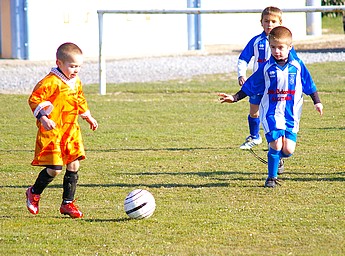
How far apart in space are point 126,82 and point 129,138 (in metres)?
7.95

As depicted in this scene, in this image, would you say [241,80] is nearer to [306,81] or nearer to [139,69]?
[306,81]

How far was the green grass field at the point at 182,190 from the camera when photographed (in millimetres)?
6051

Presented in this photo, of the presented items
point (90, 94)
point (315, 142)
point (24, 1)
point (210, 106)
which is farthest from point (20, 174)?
point (24, 1)

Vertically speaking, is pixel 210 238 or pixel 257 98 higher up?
pixel 257 98

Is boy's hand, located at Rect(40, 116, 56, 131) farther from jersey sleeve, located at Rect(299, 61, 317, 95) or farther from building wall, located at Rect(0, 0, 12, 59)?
building wall, located at Rect(0, 0, 12, 59)

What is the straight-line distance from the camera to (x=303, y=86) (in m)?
8.10

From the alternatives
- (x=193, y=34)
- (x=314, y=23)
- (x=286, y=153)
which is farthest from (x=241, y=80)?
(x=314, y=23)

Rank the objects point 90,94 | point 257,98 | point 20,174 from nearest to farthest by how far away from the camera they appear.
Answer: point 20,174 < point 257,98 < point 90,94

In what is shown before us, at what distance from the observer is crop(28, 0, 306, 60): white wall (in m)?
25.4

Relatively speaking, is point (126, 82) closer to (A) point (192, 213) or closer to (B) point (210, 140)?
(B) point (210, 140)

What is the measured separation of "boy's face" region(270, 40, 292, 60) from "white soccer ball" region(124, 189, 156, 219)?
2.00 meters

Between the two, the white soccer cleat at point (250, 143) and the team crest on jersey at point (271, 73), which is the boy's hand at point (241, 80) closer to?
the white soccer cleat at point (250, 143)

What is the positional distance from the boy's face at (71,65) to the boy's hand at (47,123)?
18.0 inches

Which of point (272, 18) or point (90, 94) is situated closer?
point (272, 18)
